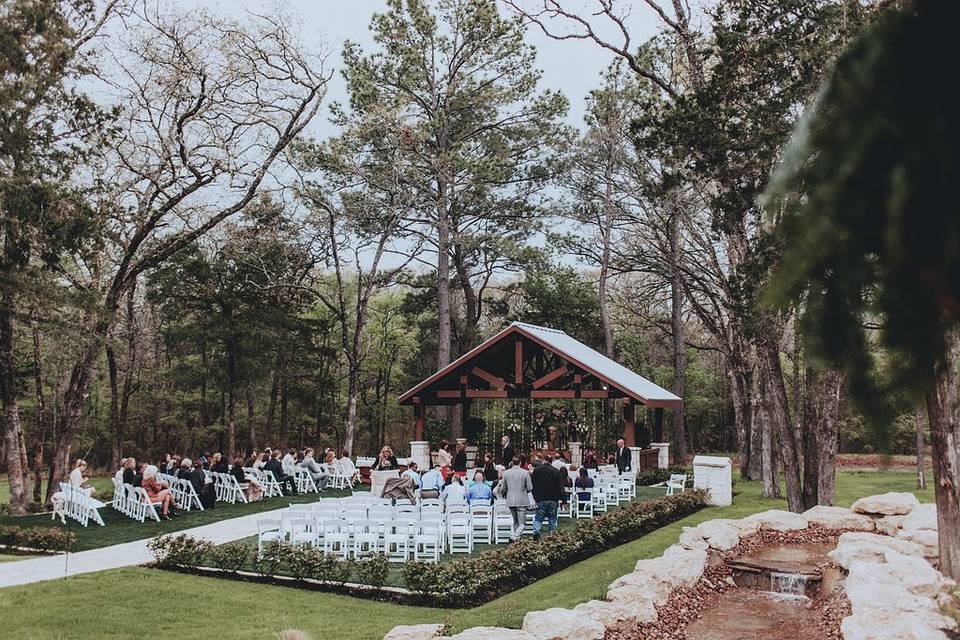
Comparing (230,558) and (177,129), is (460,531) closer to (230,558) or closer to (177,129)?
(230,558)

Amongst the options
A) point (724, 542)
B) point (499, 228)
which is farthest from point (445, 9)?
point (724, 542)

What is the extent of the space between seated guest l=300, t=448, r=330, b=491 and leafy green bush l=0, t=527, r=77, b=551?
8.65 metres

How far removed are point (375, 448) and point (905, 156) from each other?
40907 millimetres

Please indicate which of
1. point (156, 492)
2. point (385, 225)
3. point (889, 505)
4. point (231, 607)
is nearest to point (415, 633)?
point (231, 607)

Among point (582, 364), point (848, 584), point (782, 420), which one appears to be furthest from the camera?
point (582, 364)

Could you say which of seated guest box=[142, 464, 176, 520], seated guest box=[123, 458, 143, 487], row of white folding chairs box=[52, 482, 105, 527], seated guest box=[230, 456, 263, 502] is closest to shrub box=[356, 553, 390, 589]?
row of white folding chairs box=[52, 482, 105, 527]

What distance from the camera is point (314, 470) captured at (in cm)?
2239

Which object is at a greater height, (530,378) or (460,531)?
(530,378)

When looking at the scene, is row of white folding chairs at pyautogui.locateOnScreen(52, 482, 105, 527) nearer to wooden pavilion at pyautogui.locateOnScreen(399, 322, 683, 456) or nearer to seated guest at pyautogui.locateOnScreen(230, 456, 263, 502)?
seated guest at pyautogui.locateOnScreen(230, 456, 263, 502)

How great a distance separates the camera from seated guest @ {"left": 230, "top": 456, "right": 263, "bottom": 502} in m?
19.5

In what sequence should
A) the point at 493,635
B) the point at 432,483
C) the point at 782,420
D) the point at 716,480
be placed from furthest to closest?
the point at 716,480 < the point at 432,483 < the point at 782,420 < the point at 493,635

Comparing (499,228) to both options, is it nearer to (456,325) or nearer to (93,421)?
(456,325)

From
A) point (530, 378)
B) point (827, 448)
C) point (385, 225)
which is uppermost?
point (385, 225)

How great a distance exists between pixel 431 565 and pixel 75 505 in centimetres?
948
